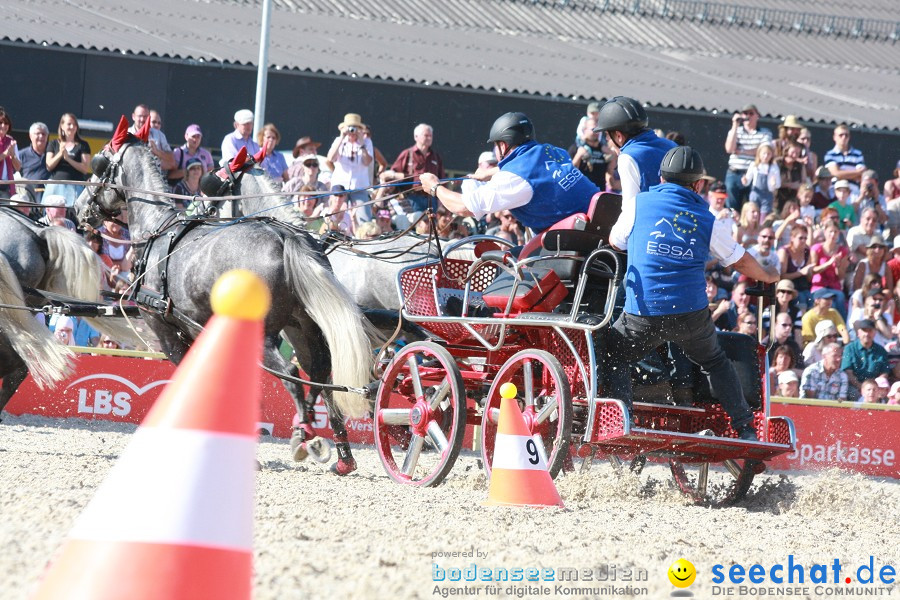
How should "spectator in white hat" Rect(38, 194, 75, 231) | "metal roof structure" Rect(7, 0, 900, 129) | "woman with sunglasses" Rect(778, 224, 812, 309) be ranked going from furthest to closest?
"metal roof structure" Rect(7, 0, 900, 129) < "woman with sunglasses" Rect(778, 224, 812, 309) < "spectator in white hat" Rect(38, 194, 75, 231)

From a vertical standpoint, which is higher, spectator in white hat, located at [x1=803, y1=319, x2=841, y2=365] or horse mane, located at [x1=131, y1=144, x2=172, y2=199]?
horse mane, located at [x1=131, y1=144, x2=172, y2=199]

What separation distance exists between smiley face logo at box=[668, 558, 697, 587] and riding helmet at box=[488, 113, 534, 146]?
3.08m

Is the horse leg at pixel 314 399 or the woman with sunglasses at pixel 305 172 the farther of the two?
the woman with sunglasses at pixel 305 172

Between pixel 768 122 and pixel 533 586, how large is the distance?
1303 cm

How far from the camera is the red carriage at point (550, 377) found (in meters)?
5.64

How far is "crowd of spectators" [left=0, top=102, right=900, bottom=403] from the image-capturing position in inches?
425

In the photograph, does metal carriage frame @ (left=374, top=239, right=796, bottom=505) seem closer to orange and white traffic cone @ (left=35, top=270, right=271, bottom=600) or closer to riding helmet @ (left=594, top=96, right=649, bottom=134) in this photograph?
riding helmet @ (left=594, top=96, right=649, bottom=134)

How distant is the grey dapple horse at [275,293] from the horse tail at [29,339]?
2.58 ft

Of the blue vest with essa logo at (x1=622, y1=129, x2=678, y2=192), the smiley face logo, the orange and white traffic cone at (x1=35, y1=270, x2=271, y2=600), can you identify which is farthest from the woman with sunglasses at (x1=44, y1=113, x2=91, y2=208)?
the orange and white traffic cone at (x1=35, y1=270, x2=271, y2=600)

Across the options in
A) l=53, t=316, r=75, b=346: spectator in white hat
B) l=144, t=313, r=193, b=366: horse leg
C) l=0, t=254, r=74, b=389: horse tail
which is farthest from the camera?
l=53, t=316, r=75, b=346: spectator in white hat

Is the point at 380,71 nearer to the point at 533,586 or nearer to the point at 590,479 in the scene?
the point at 590,479

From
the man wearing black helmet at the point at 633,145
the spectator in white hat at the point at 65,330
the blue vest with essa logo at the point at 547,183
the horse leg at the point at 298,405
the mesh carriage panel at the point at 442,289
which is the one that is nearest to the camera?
the man wearing black helmet at the point at 633,145

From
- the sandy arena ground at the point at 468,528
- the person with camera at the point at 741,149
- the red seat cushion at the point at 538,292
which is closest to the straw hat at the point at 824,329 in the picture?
the person with camera at the point at 741,149

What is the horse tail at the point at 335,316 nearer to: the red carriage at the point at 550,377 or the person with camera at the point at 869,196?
the red carriage at the point at 550,377
